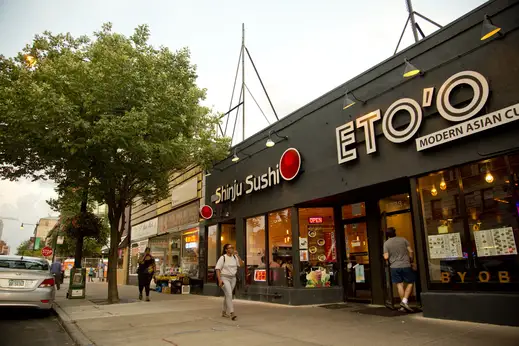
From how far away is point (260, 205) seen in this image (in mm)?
12672

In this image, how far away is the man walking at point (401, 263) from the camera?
26.2 feet

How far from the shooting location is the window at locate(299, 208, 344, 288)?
34.8 ft

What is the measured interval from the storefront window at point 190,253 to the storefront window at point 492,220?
1230cm

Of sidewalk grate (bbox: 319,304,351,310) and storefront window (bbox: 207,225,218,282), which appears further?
storefront window (bbox: 207,225,218,282)

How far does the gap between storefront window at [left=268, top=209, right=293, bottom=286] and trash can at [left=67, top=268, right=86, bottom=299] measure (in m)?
8.41

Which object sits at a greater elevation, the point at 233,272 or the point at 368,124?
the point at 368,124

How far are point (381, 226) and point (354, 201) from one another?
114 cm

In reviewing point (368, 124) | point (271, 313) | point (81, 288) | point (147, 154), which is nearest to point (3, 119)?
point (147, 154)

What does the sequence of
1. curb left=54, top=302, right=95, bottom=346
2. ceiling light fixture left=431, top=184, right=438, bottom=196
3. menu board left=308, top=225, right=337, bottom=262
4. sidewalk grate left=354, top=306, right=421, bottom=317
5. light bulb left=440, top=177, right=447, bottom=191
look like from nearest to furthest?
curb left=54, top=302, right=95, bottom=346 → light bulb left=440, top=177, right=447, bottom=191 → ceiling light fixture left=431, top=184, right=438, bottom=196 → sidewalk grate left=354, top=306, right=421, bottom=317 → menu board left=308, top=225, right=337, bottom=262

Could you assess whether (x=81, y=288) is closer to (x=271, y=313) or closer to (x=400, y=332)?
(x=271, y=313)

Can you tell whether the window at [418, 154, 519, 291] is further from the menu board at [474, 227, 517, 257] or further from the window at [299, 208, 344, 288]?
the window at [299, 208, 344, 288]

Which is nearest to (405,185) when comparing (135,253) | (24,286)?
(24,286)

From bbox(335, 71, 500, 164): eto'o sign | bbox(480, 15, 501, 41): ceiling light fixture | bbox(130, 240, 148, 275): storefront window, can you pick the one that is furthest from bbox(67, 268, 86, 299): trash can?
bbox(480, 15, 501, 41): ceiling light fixture

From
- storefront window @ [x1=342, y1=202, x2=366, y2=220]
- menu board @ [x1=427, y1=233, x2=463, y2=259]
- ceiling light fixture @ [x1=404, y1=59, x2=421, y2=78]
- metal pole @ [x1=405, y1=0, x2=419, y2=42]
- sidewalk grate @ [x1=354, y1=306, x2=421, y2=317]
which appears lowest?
sidewalk grate @ [x1=354, y1=306, x2=421, y2=317]
